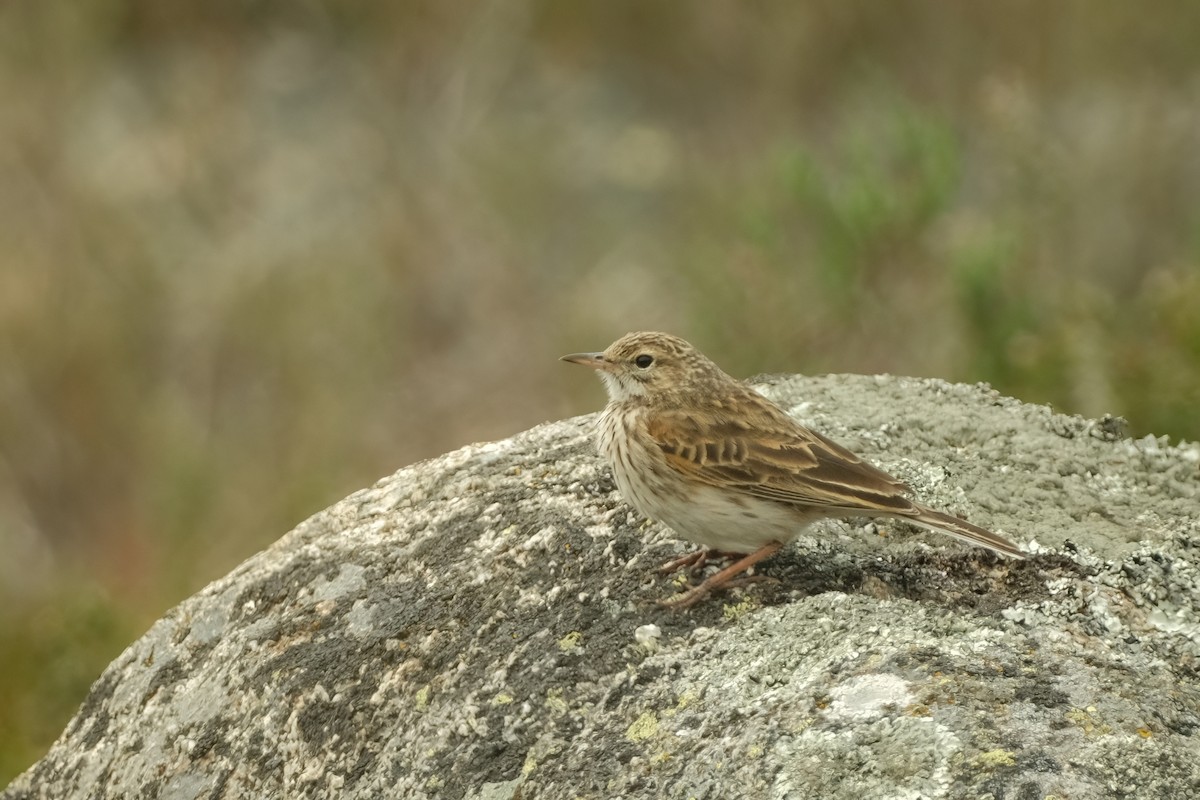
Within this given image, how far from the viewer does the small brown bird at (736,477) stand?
388 cm

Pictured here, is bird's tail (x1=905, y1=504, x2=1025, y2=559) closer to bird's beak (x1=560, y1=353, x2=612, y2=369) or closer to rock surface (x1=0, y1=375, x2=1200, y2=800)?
rock surface (x1=0, y1=375, x2=1200, y2=800)

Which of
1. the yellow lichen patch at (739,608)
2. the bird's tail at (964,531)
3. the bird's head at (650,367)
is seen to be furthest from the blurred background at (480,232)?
the yellow lichen patch at (739,608)

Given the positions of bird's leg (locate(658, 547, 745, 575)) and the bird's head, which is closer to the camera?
bird's leg (locate(658, 547, 745, 575))

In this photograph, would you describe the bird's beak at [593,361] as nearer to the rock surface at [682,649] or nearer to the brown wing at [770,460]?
the rock surface at [682,649]

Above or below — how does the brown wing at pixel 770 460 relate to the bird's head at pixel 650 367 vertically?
below

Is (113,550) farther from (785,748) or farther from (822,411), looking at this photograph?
(785,748)

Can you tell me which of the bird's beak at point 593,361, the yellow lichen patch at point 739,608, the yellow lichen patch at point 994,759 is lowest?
the yellow lichen patch at point 994,759

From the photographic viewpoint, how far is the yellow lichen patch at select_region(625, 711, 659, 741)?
10.6ft

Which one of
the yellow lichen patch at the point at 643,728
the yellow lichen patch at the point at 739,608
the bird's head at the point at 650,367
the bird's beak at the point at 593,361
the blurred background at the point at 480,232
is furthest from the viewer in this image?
the blurred background at the point at 480,232

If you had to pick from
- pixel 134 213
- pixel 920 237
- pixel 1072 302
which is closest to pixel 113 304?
pixel 134 213

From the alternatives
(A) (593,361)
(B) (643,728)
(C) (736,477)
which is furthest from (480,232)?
(B) (643,728)

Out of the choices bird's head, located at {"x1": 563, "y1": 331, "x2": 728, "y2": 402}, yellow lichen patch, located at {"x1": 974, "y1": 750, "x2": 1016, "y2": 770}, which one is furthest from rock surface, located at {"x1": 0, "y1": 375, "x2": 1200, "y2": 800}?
bird's head, located at {"x1": 563, "y1": 331, "x2": 728, "y2": 402}

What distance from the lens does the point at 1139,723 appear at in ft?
9.77

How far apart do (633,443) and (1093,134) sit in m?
8.69
